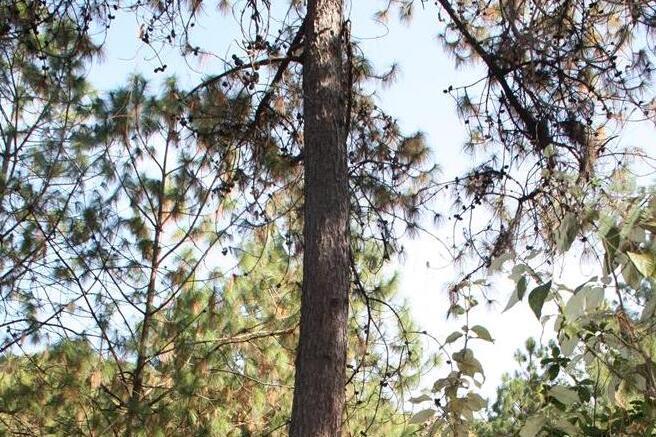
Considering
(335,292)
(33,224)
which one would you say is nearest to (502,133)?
(335,292)

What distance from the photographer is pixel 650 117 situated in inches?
165

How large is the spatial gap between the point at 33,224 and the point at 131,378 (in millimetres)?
1357

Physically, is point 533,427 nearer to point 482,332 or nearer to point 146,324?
point 482,332

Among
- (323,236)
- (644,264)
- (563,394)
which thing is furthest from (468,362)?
(323,236)

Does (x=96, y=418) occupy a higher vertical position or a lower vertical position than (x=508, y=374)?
lower

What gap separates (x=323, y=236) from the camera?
344 centimetres

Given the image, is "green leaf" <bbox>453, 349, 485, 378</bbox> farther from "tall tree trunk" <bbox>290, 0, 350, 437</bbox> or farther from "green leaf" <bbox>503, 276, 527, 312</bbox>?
"tall tree trunk" <bbox>290, 0, 350, 437</bbox>

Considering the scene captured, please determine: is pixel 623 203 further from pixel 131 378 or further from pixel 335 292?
pixel 131 378

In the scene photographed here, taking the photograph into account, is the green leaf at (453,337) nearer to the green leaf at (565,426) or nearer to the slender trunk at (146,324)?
the green leaf at (565,426)

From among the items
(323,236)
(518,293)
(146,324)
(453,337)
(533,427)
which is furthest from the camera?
(146,324)

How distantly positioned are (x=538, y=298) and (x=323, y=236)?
1.62 metres

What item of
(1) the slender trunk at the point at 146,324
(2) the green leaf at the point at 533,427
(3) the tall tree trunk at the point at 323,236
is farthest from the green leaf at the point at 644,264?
(1) the slender trunk at the point at 146,324

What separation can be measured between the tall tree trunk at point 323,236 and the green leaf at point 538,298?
1.38 metres

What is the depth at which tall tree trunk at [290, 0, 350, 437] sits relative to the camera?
10.3 ft
